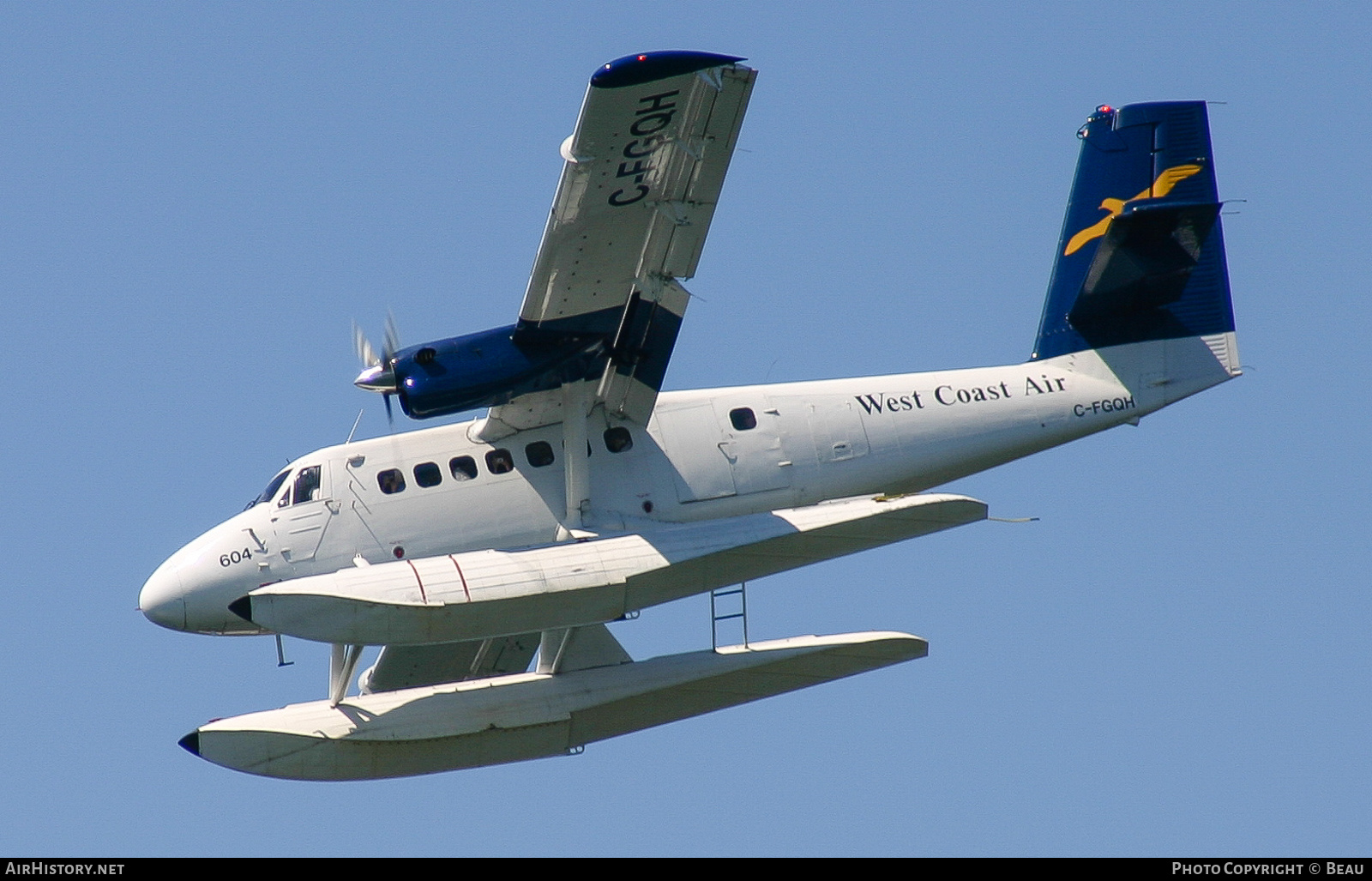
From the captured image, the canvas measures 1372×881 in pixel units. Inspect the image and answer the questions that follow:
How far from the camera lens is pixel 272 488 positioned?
63.8 ft

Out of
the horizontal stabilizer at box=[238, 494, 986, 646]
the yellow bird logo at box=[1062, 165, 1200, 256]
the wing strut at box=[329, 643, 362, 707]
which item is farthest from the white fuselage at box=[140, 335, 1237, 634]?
the yellow bird logo at box=[1062, 165, 1200, 256]

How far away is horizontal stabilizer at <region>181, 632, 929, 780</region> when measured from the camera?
61.0 ft

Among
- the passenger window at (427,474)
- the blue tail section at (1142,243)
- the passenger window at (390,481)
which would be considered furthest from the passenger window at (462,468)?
the blue tail section at (1142,243)

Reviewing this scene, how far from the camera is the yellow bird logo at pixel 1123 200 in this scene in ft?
69.3

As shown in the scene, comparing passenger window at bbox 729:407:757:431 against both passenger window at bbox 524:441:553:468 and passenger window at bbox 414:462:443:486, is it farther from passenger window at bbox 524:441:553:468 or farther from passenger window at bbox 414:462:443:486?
passenger window at bbox 414:462:443:486

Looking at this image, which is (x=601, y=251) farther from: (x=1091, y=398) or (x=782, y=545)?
(x=1091, y=398)

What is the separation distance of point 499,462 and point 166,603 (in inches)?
149

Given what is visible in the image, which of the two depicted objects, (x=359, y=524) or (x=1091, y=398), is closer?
(x=359, y=524)

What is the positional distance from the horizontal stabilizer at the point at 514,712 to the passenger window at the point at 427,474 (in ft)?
7.32

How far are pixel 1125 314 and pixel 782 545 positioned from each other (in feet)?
18.2

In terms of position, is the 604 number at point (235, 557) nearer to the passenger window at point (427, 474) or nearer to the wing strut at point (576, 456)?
the passenger window at point (427, 474)

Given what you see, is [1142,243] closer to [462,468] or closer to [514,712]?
[462,468]
